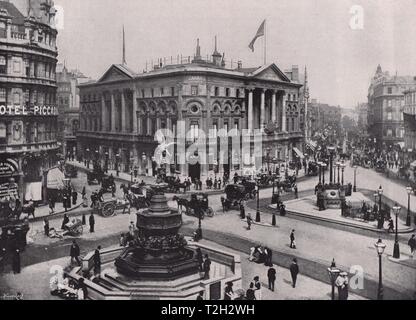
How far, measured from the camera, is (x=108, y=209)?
34.9 metres

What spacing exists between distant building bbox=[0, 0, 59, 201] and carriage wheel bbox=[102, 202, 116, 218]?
844 centimetres

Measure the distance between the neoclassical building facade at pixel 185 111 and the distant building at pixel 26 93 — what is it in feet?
50.2

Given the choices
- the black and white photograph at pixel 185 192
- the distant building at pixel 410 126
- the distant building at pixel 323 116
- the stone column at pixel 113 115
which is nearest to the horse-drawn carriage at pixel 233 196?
the black and white photograph at pixel 185 192

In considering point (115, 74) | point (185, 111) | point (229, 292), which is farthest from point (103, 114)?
point (229, 292)

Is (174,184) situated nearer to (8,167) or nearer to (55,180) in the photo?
(55,180)

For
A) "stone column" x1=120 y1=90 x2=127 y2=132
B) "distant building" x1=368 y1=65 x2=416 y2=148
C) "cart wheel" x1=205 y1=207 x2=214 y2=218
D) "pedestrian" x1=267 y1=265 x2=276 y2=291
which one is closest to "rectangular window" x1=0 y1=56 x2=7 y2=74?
"cart wheel" x1=205 y1=207 x2=214 y2=218

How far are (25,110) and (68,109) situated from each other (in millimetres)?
46337

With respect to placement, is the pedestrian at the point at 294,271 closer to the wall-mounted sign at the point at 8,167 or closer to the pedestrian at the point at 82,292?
the pedestrian at the point at 82,292

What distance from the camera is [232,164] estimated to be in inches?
2270

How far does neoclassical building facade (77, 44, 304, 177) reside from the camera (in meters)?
54.5

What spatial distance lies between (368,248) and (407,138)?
4424cm

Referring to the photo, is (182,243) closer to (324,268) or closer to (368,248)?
(324,268)
